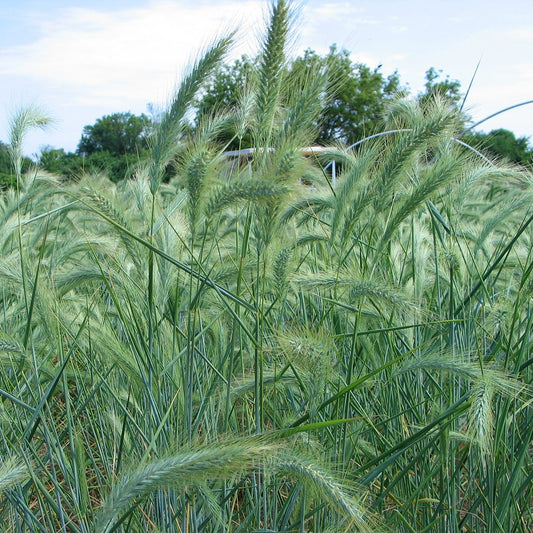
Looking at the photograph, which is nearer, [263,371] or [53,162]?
[263,371]

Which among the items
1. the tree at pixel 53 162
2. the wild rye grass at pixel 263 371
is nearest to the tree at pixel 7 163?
the tree at pixel 53 162

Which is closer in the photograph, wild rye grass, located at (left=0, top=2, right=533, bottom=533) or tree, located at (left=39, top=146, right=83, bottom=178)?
wild rye grass, located at (left=0, top=2, right=533, bottom=533)

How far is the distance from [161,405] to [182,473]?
56 centimetres

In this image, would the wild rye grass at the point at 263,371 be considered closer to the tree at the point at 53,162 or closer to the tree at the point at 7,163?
the tree at the point at 53,162

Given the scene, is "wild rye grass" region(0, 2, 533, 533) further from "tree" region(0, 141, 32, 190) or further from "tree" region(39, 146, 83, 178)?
"tree" region(0, 141, 32, 190)

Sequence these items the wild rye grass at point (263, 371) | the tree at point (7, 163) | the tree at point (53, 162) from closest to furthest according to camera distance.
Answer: the wild rye grass at point (263, 371), the tree at point (53, 162), the tree at point (7, 163)

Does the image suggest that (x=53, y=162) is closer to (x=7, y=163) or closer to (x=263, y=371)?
(x=7, y=163)

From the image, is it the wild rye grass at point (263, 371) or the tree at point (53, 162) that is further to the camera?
the tree at point (53, 162)

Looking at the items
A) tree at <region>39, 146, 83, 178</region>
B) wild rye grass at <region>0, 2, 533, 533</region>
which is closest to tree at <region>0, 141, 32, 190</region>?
tree at <region>39, 146, 83, 178</region>

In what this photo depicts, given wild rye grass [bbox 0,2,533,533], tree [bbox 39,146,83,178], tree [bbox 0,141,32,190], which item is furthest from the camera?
tree [bbox 0,141,32,190]

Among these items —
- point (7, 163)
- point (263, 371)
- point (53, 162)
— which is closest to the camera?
point (263, 371)

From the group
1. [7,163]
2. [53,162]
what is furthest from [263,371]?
[7,163]

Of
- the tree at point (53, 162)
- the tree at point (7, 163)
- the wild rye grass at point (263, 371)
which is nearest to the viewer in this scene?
the wild rye grass at point (263, 371)

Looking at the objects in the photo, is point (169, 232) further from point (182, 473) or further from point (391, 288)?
point (182, 473)
